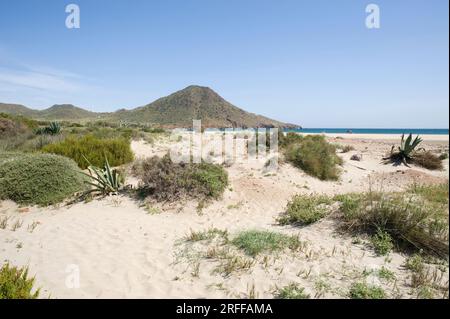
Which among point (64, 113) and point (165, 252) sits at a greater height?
point (64, 113)

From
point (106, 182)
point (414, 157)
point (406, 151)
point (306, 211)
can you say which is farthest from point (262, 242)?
point (414, 157)

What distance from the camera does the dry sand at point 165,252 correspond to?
152 inches

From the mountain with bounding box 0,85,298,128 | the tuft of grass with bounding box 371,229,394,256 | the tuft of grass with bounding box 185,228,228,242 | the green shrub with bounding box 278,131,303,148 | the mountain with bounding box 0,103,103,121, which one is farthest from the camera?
the mountain with bounding box 0,103,103,121

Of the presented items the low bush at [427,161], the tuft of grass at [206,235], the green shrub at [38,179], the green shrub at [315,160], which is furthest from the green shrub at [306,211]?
the low bush at [427,161]

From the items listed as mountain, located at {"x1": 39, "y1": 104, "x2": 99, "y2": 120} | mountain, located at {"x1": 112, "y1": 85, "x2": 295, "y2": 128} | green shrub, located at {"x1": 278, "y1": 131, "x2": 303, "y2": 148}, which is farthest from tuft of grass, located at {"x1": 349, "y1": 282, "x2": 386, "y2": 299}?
mountain, located at {"x1": 39, "y1": 104, "x2": 99, "y2": 120}

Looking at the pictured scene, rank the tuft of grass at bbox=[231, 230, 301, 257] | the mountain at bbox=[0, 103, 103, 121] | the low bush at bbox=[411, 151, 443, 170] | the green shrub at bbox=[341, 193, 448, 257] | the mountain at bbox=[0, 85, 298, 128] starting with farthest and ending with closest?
1. the mountain at bbox=[0, 103, 103, 121]
2. the mountain at bbox=[0, 85, 298, 128]
3. the low bush at bbox=[411, 151, 443, 170]
4. the tuft of grass at bbox=[231, 230, 301, 257]
5. the green shrub at bbox=[341, 193, 448, 257]

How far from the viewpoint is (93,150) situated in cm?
1165

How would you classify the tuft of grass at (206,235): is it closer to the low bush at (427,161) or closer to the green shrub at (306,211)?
the green shrub at (306,211)

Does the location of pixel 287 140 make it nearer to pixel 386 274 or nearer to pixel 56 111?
pixel 386 274

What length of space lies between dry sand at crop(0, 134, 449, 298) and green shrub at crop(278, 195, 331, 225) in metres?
0.24

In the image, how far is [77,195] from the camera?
8859 mm

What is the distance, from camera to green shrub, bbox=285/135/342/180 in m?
11.2

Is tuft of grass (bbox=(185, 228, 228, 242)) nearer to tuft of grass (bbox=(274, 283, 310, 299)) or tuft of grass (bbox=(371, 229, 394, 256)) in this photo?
tuft of grass (bbox=(274, 283, 310, 299))

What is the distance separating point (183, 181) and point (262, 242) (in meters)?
3.87
